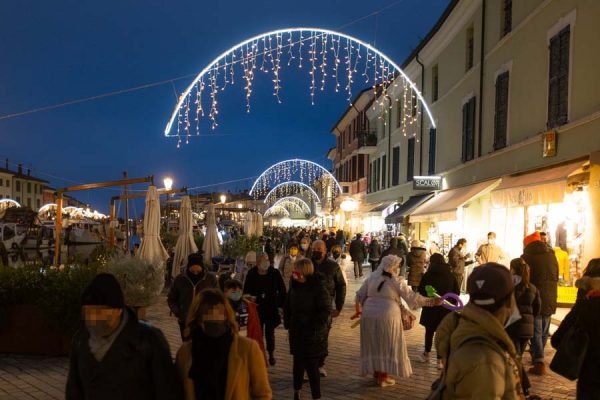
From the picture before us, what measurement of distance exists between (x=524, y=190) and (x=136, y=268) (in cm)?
811

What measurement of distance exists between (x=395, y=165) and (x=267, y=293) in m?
22.1

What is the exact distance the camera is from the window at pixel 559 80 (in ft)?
36.1

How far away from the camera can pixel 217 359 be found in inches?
122

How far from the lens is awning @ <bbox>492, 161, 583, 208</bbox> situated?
10236mm

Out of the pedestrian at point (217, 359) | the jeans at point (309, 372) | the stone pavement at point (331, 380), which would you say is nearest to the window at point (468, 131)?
the stone pavement at point (331, 380)

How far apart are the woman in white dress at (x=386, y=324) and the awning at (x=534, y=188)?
4984 millimetres

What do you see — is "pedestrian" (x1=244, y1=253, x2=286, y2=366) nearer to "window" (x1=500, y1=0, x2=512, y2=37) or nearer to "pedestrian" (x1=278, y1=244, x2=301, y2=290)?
"pedestrian" (x1=278, y1=244, x2=301, y2=290)

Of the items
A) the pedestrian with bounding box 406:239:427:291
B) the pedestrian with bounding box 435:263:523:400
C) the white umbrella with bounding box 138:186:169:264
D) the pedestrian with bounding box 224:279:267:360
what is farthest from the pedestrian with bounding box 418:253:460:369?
the white umbrella with bounding box 138:186:169:264

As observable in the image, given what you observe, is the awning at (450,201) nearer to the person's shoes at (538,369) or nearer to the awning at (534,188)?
the awning at (534,188)

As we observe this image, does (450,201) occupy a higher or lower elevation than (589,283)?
higher

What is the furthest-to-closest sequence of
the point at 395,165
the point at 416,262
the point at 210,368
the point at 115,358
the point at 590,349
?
the point at 395,165 → the point at 416,262 → the point at 590,349 → the point at 210,368 → the point at 115,358

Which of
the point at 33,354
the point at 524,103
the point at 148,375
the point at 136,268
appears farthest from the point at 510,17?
the point at 148,375

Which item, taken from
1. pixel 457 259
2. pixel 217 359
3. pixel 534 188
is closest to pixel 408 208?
pixel 457 259

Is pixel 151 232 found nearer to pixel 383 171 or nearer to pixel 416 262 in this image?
pixel 416 262
